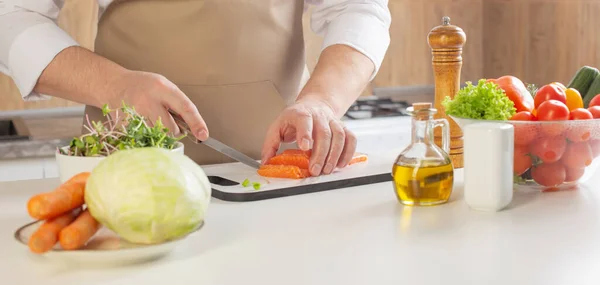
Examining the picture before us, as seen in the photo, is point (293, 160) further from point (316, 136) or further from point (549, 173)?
point (549, 173)

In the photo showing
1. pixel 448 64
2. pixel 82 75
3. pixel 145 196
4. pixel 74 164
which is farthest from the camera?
pixel 82 75

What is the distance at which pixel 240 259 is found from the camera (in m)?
0.90

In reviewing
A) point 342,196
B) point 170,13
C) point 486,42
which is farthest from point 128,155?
point 486,42

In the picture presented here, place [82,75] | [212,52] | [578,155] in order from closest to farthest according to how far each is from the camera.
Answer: [578,155]
[82,75]
[212,52]

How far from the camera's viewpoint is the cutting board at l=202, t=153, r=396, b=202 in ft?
4.00

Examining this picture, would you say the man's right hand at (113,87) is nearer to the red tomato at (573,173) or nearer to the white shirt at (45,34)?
the white shirt at (45,34)

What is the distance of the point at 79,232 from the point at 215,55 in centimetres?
92

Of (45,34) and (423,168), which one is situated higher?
(45,34)

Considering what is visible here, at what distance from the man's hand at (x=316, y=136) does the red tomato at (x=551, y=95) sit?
33 cm

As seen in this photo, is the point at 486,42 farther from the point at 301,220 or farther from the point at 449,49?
the point at 301,220

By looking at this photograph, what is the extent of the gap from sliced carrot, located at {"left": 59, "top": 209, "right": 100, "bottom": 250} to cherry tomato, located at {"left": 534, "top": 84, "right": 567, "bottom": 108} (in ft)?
2.32

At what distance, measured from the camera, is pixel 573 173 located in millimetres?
1223

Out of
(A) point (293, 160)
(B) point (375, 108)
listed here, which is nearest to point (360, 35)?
(A) point (293, 160)

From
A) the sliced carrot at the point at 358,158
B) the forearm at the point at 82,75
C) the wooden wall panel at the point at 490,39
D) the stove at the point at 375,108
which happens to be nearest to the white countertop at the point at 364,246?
the sliced carrot at the point at 358,158
